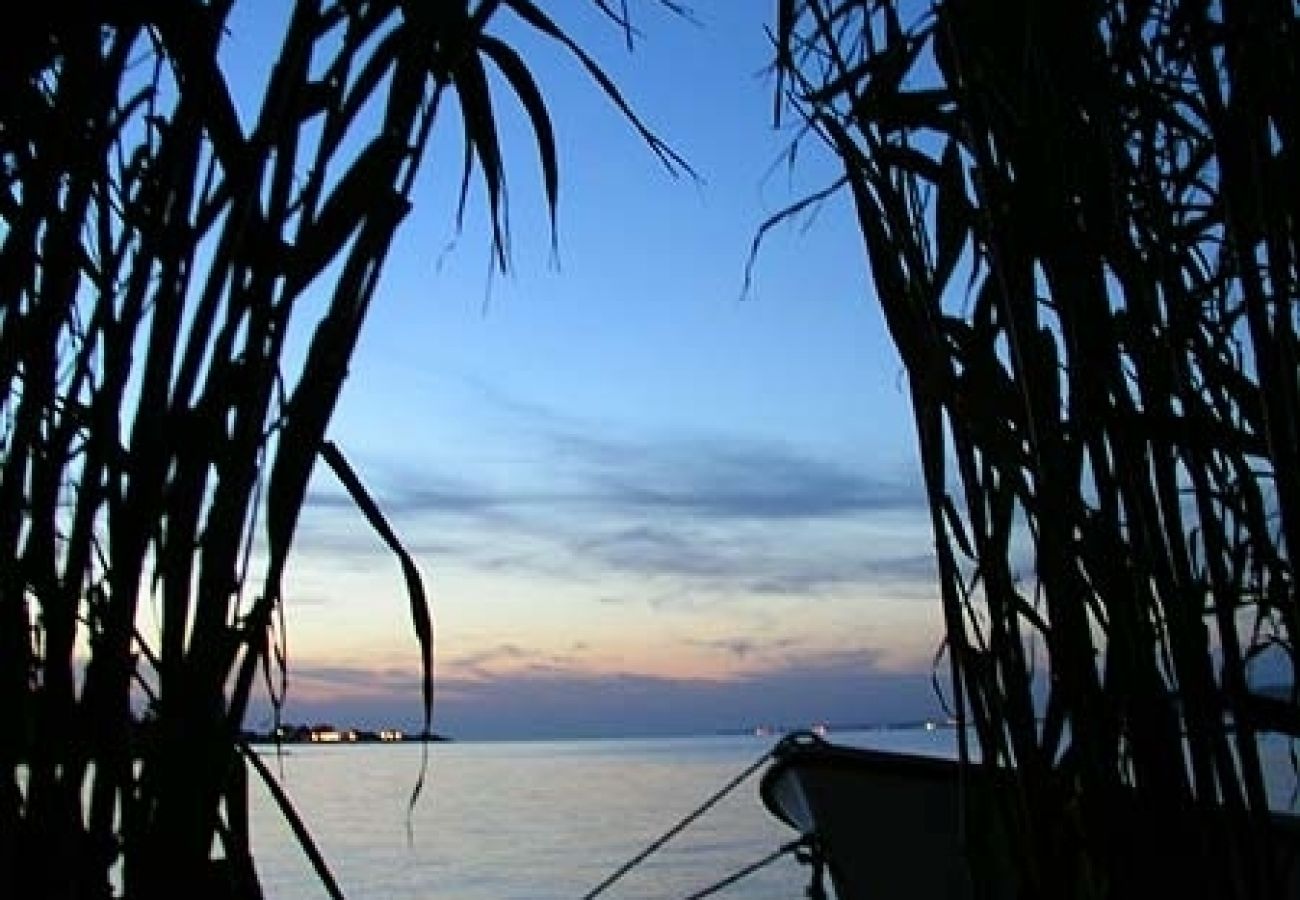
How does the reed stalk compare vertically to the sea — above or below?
above

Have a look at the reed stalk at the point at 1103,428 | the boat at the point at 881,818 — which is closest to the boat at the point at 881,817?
the boat at the point at 881,818

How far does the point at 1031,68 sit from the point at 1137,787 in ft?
1.67

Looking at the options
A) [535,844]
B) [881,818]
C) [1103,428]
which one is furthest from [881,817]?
[535,844]

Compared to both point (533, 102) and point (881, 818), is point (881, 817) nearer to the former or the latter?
point (881, 818)

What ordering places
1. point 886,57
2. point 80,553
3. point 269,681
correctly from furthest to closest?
point 886,57, point 269,681, point 80,553

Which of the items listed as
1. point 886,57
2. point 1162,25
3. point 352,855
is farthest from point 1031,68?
point 352,855

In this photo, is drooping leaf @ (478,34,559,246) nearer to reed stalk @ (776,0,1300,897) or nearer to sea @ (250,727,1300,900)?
reed stalk @ (776,0,1300,897)

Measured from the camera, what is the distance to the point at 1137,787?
996 millimetres

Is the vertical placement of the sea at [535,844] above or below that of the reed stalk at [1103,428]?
below

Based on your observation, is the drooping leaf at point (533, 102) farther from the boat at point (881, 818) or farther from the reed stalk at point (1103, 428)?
the boat at point (881, 818)

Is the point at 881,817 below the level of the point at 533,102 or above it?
below

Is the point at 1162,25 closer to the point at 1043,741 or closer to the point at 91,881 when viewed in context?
the point at 1043,741

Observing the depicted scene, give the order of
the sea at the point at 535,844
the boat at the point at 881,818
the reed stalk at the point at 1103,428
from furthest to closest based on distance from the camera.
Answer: the sea at the point at 535,844, the boat at the point at 881,818, the reed stalk at the point at 1103,428

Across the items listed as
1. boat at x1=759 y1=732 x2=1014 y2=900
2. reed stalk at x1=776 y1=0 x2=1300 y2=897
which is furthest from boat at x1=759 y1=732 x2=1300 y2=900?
reed stalk at x1=776 y1=0 x2=1300 y2=897
